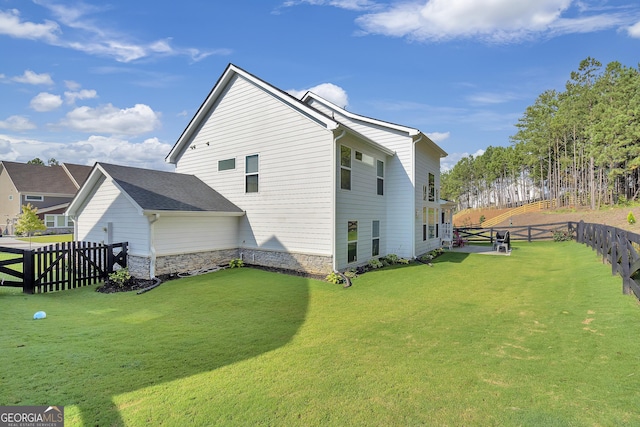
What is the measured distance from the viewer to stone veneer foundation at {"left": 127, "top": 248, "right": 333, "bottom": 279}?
10156mm

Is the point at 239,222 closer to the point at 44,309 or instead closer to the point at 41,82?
the point at 44,309

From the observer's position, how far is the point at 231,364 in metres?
4.19

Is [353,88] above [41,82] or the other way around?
above

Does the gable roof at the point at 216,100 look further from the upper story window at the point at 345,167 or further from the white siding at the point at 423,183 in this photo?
the white siding at the point at 423,183

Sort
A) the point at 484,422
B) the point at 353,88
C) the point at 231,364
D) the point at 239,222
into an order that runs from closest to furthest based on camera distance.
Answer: the point at 484,422 → the point at 231,364 → the point at 239,222 → the point at 353,88

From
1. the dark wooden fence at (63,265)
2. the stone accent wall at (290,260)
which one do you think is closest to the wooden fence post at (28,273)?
the dark wooden fence at (63,265)

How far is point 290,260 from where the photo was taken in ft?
37.7

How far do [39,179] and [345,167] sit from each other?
4080cm

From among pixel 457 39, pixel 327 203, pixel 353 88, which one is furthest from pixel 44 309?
pixel 457 39

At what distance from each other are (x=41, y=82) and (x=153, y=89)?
12.9 feet

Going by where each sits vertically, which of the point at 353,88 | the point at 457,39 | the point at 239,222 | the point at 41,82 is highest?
the point at 457,39

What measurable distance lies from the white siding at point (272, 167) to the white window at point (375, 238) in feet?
10.7

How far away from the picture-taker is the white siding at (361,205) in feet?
35.7

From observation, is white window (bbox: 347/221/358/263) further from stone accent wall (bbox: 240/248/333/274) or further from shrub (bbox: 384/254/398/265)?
shrub (bbox: 384/254/398/265)
